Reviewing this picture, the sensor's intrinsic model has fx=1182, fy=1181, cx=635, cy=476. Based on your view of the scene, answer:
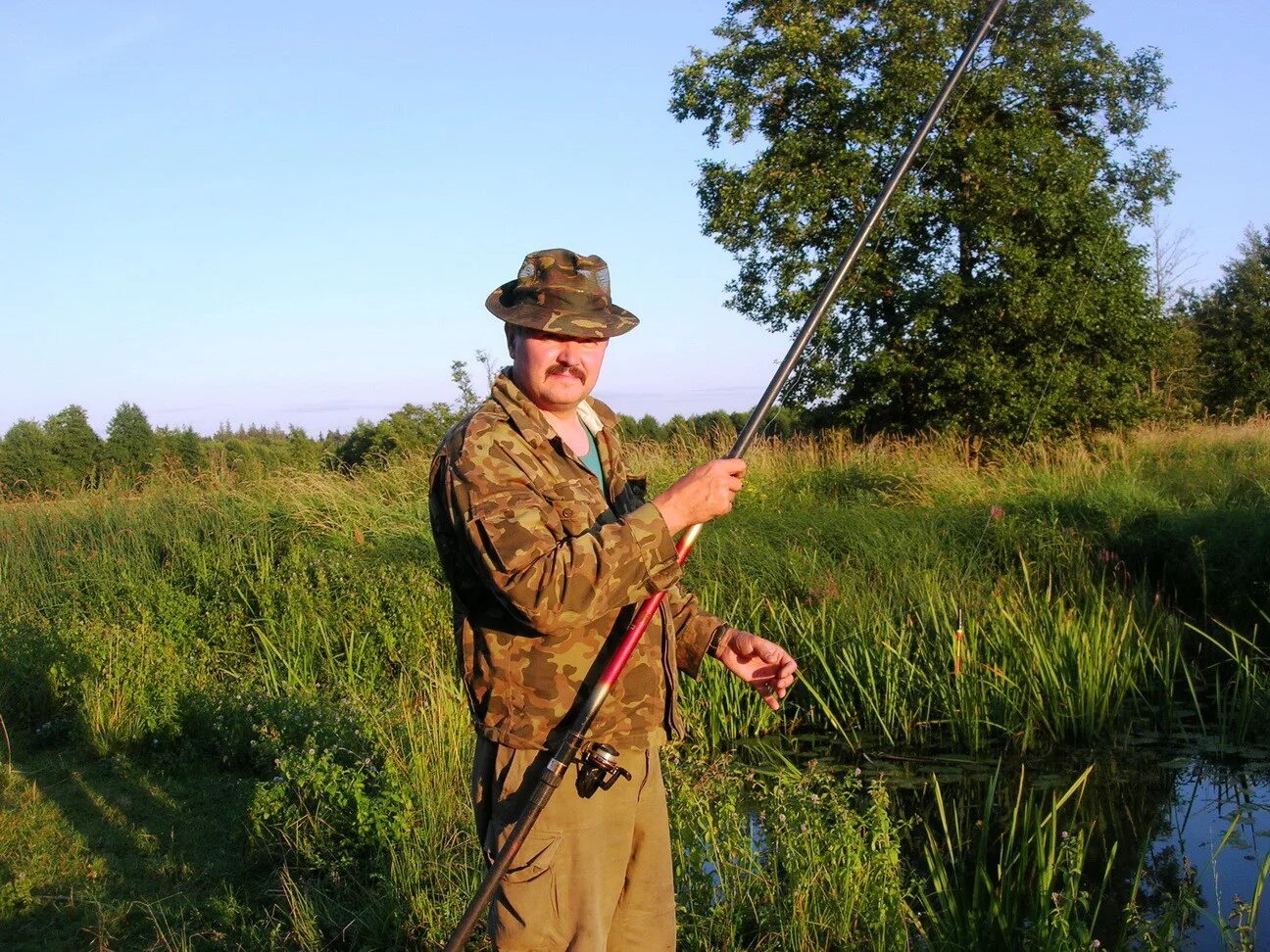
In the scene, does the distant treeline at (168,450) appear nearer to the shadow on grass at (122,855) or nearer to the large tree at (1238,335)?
the shadow on grass at (122,855)

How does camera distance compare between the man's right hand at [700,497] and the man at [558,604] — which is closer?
the man at [558,604]

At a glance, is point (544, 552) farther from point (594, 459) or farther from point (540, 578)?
point (594, 459)

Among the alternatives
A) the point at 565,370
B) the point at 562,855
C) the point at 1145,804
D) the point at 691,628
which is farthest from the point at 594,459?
the point at 1145,804

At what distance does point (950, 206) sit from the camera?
65.5 feet

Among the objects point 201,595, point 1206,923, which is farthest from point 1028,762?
point 201,595

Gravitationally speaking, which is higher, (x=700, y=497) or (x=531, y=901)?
(x=700, y=497)

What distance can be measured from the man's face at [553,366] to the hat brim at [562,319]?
4 centimetres

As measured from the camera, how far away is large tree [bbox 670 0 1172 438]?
63.3ft

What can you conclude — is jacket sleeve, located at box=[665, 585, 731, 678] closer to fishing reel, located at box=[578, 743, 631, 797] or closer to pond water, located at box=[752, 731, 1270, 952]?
fishing reel, located at box=[578, 743, 631, 797]

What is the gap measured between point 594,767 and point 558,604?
0.41m

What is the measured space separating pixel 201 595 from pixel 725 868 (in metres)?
6.50

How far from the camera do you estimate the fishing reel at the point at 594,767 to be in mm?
2490

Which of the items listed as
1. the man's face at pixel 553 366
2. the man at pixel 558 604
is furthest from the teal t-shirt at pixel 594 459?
the man's face at pixel 553 366

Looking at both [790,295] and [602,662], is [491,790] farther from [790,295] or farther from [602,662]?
[790,295]
